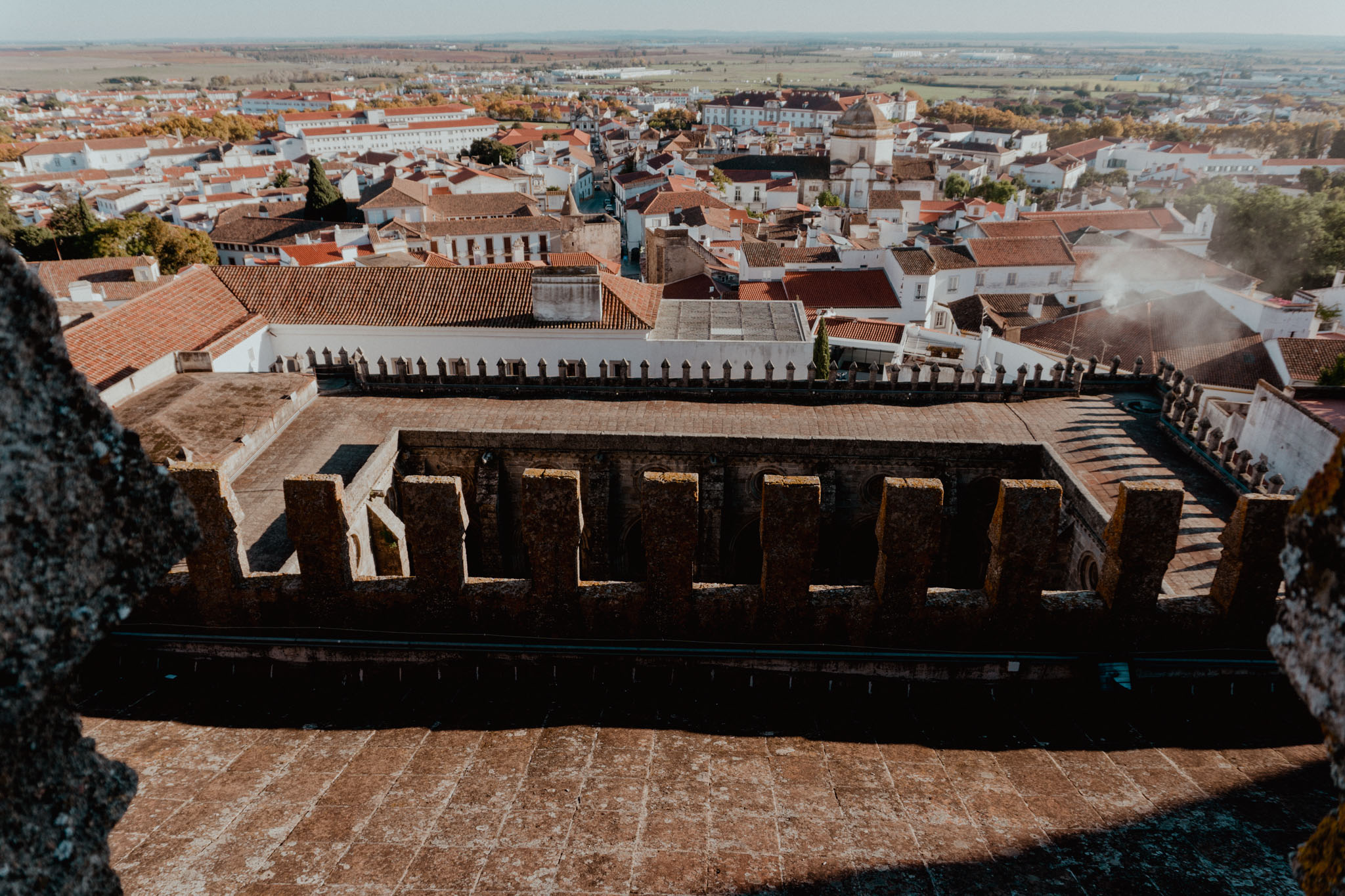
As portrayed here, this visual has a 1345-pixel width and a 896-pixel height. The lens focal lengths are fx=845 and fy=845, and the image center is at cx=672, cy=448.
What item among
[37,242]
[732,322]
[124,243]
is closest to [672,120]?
[124,243]

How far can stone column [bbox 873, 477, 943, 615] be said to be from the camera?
7793 millimetres

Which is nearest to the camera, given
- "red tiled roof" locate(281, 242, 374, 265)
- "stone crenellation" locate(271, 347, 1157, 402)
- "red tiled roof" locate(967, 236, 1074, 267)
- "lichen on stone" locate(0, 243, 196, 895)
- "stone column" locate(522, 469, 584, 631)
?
"lichen on stone" locate(0, 243, 196, 895)

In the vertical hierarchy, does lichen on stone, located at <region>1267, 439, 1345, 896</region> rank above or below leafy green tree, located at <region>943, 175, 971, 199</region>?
above

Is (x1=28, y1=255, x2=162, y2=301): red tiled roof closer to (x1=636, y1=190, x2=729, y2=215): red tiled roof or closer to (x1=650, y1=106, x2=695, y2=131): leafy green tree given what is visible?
(x1=636, y1=190, x2=729, y2=215): red tiled roof

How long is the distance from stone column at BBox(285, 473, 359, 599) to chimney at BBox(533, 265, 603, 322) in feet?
68.2

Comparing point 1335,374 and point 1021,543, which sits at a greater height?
point 1021,543

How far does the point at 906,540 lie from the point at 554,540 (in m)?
3.41

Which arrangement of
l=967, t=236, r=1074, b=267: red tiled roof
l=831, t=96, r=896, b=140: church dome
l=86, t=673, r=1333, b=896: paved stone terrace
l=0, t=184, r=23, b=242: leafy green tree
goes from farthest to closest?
l=831, t=96, r=896, b=140: church dome, l=0, t=184, r=23, b=242: leafy green tree, l=967, t=236, r=1074, b=267: red tiled roof, l=86, t=673, r=1333, b=896: paved stone terrace

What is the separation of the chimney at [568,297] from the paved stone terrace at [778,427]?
28.3ft

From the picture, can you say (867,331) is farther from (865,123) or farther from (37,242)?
(865,123)

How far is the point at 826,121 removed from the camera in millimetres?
185125

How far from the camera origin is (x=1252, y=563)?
26.6ft

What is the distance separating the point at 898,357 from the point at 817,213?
4919 centimetres

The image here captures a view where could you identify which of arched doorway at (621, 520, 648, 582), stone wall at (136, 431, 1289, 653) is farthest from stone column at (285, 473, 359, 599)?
arched doorway at (621, 520, 648, 582)
